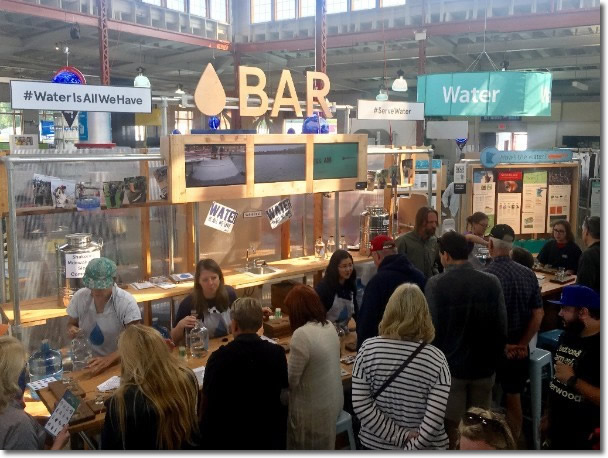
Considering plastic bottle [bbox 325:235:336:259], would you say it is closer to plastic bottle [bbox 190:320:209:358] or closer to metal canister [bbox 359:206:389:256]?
metal canister [bbox 359:206:389:256]

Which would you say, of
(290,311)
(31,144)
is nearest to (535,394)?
(290,311)

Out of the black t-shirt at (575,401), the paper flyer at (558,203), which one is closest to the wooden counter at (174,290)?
the black t-shirt at (575,401)

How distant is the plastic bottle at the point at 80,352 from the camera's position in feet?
12.0

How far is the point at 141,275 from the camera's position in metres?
4.91

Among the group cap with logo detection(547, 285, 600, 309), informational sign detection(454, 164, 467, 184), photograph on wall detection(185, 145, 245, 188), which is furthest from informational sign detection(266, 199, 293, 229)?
cap with logo detection(547, 285, 600, 309)

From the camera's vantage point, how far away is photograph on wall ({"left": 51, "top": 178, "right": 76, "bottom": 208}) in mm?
4145

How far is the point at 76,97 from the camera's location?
3867 millimetres

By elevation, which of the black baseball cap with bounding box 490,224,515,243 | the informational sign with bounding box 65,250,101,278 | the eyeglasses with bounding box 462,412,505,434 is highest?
the black baseball cap with bounding box 490,224,515,243

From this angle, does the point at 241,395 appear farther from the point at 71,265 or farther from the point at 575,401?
the point at 71,265

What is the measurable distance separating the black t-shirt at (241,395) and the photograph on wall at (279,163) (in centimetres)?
235

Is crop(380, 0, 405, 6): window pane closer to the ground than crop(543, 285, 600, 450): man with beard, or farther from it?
farther from it

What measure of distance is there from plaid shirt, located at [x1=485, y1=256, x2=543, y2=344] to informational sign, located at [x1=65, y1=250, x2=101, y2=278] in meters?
2.70

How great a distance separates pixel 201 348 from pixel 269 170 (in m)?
1.69

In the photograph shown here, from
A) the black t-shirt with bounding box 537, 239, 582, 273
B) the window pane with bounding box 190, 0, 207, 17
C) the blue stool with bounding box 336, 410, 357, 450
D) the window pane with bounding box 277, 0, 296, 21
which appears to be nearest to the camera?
the blue stool with bounding box 336, 410, 357, 450
